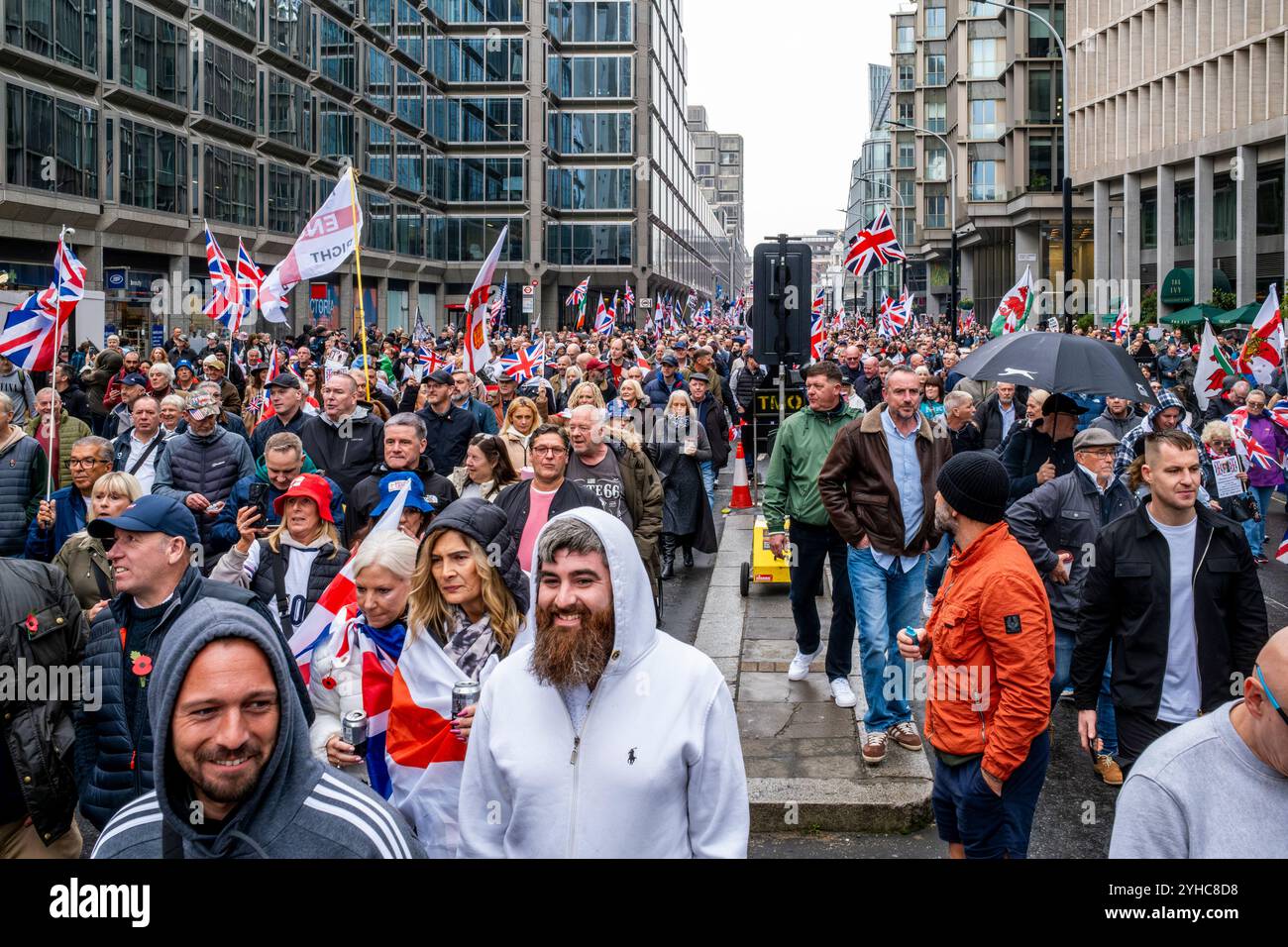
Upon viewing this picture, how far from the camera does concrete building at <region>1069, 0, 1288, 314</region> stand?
47312 mm

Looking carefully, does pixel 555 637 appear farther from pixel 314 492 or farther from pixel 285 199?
pixel 285 199

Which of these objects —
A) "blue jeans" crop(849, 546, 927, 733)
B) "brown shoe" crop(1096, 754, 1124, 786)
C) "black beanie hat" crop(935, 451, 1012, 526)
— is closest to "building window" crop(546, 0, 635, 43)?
"blue jeans" crop(849, 546, 927, 733)

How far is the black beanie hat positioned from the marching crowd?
0.03 ft

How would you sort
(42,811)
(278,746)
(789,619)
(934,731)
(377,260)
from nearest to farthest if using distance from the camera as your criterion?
(278,746)
(42,811)
(934,731)
(789,619)
(377,260)

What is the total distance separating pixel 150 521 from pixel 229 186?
43237 millimetres

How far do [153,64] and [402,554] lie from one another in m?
38.5

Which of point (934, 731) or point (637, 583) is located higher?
point (637, 583)

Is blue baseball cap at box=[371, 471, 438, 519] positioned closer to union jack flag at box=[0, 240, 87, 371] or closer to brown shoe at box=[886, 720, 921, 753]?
brown shoe at box=[886, 720, 921, 753]

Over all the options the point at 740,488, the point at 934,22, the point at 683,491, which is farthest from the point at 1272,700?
the point at 934,22

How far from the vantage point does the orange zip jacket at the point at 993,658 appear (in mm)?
4551

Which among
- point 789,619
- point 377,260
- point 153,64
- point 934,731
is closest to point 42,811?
point 934,731

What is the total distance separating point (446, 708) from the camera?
4527 mm

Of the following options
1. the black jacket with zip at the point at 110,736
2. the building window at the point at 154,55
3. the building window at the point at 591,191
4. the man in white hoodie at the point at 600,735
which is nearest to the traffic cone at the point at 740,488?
the black jacket with zip at the point at 110,736
